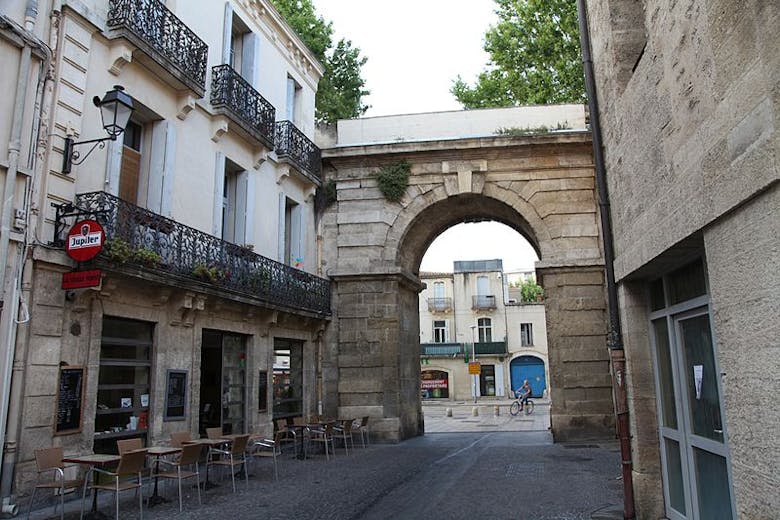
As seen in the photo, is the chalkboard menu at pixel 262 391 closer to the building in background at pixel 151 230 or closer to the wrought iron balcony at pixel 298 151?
the building in background at pixel 151 230

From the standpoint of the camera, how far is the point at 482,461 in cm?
1102

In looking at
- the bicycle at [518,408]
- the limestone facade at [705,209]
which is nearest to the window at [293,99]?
the limestone facade at [705,209]

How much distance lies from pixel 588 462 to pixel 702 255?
7.06 m

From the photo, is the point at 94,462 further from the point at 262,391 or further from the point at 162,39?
the point at 162,39

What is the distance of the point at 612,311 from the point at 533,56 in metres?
18.3

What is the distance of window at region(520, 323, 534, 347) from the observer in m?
43.9

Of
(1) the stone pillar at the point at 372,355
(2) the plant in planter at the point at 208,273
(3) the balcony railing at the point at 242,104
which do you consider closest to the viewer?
(2) the plant in planter at the point at 208,273

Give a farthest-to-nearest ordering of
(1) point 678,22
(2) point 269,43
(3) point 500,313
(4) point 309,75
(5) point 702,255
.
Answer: (3) point 500,313 < (4) point 309,75 < (2) point 269,43 < (5) point 702,255 < (1) point 678,22

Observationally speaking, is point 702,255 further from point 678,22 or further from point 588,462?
point 588,462

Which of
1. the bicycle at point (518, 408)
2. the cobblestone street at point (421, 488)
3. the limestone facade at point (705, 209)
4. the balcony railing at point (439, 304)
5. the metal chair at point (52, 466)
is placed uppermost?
the balcony railing at point (439, 304)

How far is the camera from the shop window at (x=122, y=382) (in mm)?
8242

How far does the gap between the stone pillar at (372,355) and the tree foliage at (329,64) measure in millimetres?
8634

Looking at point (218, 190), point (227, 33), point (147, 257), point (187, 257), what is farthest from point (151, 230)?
point (227, 33)

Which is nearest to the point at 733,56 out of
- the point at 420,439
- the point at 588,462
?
the point at 588,462
